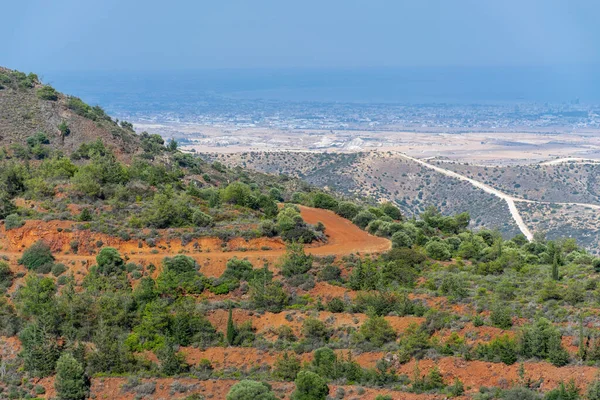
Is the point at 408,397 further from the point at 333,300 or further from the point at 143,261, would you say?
the point at 143,261

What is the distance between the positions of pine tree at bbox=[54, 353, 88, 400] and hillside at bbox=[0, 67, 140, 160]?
33.1 m

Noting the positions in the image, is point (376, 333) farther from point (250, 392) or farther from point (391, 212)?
point (391, 212)

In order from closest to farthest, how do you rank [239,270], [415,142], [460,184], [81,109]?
[239,270]
[81,109]
[460,184]
[415,142]

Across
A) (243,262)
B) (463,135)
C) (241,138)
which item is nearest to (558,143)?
(463,135)

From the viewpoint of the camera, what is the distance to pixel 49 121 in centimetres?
6512

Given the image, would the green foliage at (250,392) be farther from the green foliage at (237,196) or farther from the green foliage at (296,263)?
the green foliage at (237,196)

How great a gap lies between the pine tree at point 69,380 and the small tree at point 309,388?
323 inches

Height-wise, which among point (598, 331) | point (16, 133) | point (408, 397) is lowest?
point (408, 397)

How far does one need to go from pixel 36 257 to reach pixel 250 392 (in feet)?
55.0

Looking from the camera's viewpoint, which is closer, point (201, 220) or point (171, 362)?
point (171, 362)

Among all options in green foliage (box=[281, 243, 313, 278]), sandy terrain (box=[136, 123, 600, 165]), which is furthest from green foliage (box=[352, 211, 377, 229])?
sandy terrain (box=[136, 123, 600, 165])

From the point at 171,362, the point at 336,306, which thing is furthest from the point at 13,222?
the point at 336,306

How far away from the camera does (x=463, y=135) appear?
620 feet

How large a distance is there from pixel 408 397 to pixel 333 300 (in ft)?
25.6
